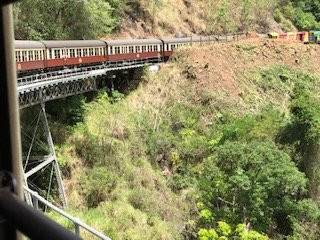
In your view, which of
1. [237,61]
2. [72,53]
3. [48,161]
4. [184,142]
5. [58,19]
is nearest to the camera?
[48,161]

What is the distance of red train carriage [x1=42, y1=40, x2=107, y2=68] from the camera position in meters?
20.2

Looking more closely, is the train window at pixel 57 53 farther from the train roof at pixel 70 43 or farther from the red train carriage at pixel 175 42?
the red train carriage at pixel 175 42

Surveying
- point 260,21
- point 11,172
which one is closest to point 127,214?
point 11,172

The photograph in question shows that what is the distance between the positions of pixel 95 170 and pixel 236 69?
14.4 m

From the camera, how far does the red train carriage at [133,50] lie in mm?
25578

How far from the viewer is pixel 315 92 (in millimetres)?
30656

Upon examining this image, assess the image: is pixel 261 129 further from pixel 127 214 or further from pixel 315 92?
pixel 315 92

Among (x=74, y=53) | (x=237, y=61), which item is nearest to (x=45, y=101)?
(x=74, y=53)

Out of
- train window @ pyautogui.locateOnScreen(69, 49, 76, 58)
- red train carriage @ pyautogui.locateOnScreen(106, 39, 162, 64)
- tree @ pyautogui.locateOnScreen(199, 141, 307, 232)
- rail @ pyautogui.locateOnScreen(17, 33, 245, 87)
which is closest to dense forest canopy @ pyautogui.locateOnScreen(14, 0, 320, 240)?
tree @ pyautogui.locateOnScreen(199, 141, 307, 232)

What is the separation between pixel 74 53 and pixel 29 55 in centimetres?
381

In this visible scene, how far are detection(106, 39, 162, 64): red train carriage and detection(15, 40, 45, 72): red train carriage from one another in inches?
238

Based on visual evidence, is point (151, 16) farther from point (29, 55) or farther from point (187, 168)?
point (29, 55)

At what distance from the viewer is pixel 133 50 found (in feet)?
89.7

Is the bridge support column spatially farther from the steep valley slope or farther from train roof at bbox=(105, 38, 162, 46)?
train roof at bbox=(105, 38, 162, 46)
